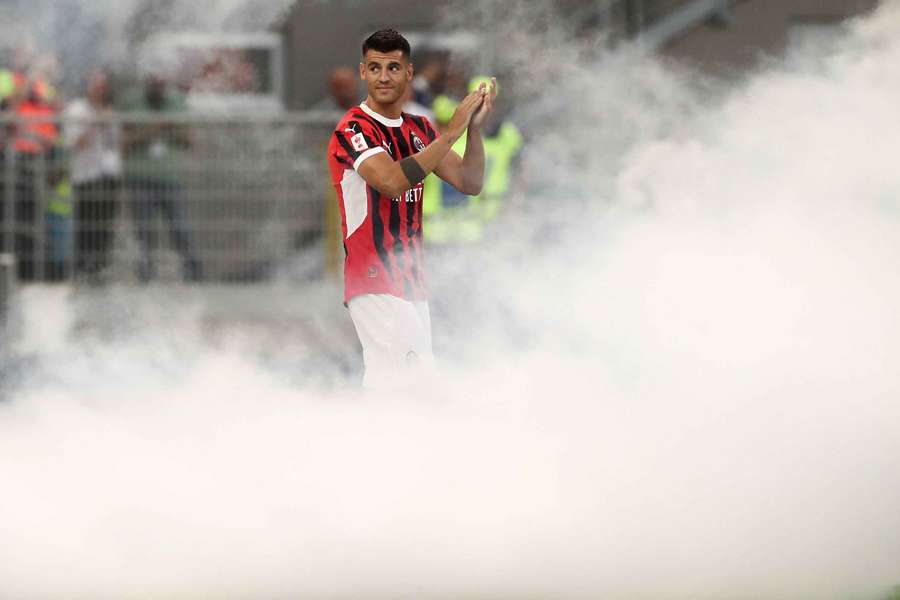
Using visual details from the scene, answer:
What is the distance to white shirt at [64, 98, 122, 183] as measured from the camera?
12.6m

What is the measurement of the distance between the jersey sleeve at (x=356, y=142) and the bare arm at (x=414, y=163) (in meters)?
0.03

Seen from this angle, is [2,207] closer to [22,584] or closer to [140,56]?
[140,56]

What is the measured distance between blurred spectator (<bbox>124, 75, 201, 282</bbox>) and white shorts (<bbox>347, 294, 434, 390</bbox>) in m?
6.86

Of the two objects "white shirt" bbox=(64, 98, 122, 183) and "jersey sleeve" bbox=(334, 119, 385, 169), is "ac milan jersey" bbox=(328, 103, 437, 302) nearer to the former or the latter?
"jersey sleeve" bbox=(334, 119, 385, 169)

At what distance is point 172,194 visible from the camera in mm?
12578

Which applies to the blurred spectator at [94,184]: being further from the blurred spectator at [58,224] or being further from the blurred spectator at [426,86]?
the blurred spectator at [426,86]

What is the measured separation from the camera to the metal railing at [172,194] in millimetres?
12562

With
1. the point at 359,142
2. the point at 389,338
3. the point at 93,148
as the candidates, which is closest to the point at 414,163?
the point at 359,142

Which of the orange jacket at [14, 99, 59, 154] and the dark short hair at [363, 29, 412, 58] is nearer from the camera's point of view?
the dark short hair at [363, 29, 412, 58]

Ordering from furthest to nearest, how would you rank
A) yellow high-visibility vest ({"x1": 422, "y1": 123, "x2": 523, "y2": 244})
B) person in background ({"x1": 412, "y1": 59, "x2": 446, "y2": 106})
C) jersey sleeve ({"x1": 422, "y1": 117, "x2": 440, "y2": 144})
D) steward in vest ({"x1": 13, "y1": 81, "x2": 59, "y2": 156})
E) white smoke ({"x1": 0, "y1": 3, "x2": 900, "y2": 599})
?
steward in vest ({"x1": 13, "y1": 81, "x2": 59, "y2": 156})
person in background ({"x1": 412, "y1": 59, "x2": 446, "y2": 106})
yellow high-visibility vest ({"x1": 422, "y1": 123, "x2": 523, "y2": 244})
jersey sleeve ({"x1": 422, "y1": 117, "x2": 440, "y2": 144})
white smoke ({"x1": 0, "y1": 3, "x2": 900, "y2": 599})

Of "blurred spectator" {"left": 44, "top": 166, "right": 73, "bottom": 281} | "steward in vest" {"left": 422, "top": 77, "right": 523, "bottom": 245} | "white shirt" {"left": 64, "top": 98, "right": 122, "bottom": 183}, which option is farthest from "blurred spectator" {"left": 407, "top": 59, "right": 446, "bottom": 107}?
"blurred spectator" {"left": 44, "top": 166, "right": 73, "bottom": 281}

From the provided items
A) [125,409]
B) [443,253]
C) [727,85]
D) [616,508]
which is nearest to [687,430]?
[616,508]

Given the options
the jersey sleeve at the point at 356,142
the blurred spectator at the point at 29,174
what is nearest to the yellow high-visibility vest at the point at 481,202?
the blurred spectator at the point at 29,174

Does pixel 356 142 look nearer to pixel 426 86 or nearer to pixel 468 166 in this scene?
pixel 468 166
